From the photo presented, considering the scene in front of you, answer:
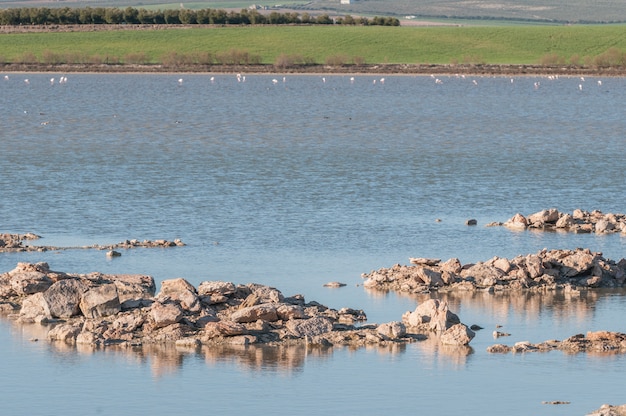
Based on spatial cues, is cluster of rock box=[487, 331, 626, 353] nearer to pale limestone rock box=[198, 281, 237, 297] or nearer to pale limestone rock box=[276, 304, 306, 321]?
pale limestone rock box=[276, 304, 306, 321]

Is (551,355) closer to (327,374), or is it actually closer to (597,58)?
(327,374)

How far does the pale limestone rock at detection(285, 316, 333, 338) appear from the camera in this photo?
23812mm

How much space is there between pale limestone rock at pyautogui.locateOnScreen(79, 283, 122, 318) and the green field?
444 feet

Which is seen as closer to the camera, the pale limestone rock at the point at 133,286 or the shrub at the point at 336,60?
the pale limestone rock at the point at 133,286

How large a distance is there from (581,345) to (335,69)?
13094 centimetres

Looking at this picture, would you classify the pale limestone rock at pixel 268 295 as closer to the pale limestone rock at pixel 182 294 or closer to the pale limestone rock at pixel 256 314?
Result: the pale limestone rock at pixel 256 314

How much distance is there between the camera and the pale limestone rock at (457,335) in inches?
928

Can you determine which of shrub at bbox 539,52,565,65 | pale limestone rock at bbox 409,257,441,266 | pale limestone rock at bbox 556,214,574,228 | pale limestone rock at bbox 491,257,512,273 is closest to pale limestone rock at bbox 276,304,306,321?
pale limestone rock at bbox 409,257,441,266

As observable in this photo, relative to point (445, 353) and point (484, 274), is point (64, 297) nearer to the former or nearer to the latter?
point (445, 353)

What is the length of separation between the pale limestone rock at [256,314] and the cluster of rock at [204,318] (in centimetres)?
2

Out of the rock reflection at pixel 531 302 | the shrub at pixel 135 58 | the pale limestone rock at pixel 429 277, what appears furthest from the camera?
the shrub at pixel 135 58

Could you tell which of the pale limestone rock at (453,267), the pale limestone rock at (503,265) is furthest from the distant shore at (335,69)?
the pale limestone rock at (453,267)

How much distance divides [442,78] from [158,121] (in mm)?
69967

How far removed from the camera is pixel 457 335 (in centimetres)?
2362
